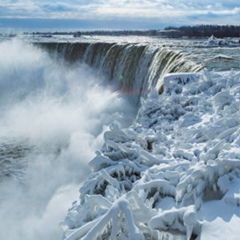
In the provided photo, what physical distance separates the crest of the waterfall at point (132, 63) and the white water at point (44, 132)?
0.78 m

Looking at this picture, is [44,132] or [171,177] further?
[44,132]

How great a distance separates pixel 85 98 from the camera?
62.8ft

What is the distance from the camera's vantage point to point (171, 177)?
3.54 meters

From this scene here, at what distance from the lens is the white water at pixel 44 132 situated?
7.87 m

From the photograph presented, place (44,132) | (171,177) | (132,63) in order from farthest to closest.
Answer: (132,63) → (44,132) → (171,177)

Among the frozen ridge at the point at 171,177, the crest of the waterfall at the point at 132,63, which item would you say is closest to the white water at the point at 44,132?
the crest of the waterfall at the point at 132,63

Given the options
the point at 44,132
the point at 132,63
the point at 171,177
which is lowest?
the point at 44,132

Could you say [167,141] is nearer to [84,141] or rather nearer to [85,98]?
[84,141]

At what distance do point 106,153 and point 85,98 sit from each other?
14.8m

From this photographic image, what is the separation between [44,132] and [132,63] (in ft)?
20.5

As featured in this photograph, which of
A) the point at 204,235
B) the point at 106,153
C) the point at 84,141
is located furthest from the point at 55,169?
the point at 204,235

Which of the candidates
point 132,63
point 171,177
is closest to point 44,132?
point 132,63

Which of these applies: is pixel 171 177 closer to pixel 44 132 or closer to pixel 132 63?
pixel 44 132

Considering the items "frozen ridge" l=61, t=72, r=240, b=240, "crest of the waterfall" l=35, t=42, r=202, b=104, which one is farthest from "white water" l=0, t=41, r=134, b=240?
"frozen ridge" l=61, t=72, r=240, b=240
